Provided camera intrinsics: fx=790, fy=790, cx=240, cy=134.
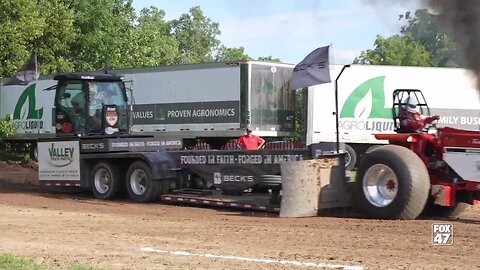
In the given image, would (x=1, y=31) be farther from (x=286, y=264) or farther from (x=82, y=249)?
(x=286, y=264)

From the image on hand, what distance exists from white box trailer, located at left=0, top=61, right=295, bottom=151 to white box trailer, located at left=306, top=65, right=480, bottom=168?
1.18 m

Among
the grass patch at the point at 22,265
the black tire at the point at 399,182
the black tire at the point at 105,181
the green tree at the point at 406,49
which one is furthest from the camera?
the black tire at the point at 105,181

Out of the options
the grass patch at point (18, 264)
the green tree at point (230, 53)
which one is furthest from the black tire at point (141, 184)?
the green tree at point (230, 53)

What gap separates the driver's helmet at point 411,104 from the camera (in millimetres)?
14133

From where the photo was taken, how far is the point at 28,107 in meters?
33.7

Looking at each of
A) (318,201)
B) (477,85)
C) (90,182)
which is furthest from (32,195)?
(477,85)

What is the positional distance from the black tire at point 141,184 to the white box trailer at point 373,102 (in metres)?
9.79

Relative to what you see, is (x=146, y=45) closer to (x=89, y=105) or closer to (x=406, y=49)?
(x=89, y=105)

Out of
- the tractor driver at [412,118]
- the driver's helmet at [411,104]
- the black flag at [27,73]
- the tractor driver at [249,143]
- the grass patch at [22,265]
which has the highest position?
the black flag at [27,73]

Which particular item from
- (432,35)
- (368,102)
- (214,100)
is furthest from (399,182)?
(214,100)

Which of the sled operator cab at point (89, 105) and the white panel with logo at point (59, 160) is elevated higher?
the sled operator cab at point (89, 105)

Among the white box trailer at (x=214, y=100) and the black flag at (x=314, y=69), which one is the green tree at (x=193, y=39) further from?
the black flag at (x=314, y=69)

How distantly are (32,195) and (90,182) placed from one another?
1660 mm

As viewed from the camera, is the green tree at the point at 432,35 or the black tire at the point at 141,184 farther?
the black tire at the point at 141,184
